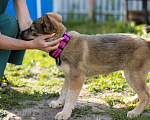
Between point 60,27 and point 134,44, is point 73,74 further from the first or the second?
point 134,44

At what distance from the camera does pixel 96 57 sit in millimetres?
2975

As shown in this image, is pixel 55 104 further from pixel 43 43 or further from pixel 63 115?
pixel 43 43

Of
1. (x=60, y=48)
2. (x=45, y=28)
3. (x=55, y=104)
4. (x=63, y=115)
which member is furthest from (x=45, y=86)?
(x=45, y=28)

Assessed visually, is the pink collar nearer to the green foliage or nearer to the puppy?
the puppy

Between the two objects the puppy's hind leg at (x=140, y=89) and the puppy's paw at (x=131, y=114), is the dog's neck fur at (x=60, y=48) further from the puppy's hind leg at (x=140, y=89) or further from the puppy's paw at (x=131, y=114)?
the puppy's paw at (x=131, y=114)

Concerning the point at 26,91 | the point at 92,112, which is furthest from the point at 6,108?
the point at 92,112

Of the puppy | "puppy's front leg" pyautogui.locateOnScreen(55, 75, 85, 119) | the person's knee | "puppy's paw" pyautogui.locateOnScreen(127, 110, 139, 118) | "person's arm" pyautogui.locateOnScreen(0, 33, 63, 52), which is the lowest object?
"puppy's paw" pyautogui.locateOnScreen(127, 110, 139, 118)

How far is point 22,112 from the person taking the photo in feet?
9.49

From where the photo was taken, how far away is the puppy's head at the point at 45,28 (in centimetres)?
269

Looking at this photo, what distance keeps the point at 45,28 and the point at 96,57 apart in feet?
2.97

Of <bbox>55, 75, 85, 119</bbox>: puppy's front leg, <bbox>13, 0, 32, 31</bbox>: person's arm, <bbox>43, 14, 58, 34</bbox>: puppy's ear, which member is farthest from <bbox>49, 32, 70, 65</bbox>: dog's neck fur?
<bbox>13, 0, 32, 31</bbox>: person's arm

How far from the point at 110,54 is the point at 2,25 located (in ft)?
6.14

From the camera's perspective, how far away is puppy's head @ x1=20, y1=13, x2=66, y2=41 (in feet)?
8.81

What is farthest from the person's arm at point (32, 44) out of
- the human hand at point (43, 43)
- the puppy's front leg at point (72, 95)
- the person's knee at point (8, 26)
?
the puppy's front leg at point (72, 95)
